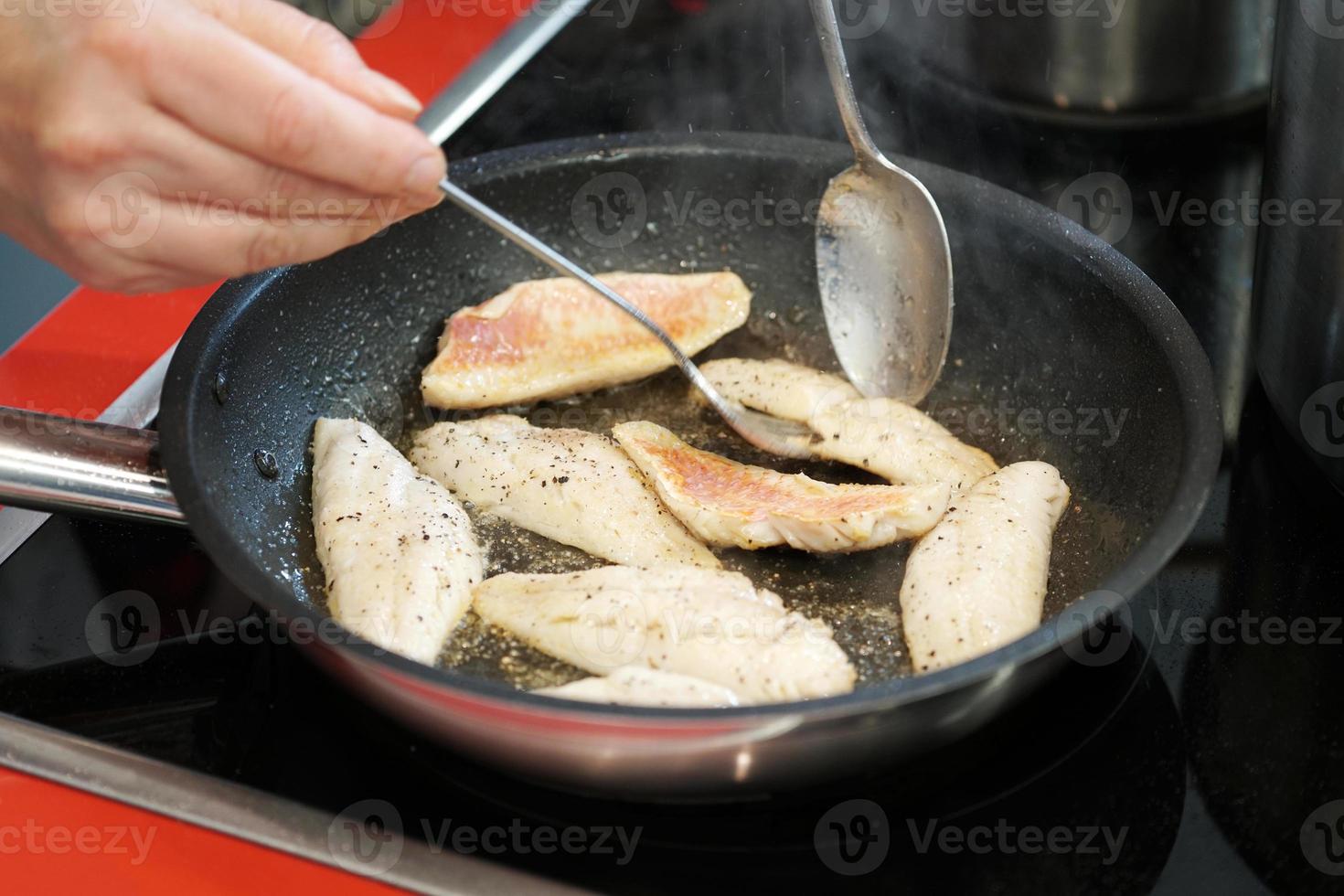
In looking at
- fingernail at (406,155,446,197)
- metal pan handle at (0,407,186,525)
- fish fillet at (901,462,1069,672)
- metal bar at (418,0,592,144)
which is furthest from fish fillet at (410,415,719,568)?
metal bar at (418,0,592,144)

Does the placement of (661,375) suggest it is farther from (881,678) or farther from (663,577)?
(881,678)

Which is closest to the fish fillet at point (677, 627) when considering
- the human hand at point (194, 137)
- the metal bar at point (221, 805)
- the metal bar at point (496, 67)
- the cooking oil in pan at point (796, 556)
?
the cooking oil in pan at point (796, 556)

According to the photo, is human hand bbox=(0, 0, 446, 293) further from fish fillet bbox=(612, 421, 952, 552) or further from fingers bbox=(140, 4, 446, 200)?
fish fillet bbox=(612, 421, 952, 552)

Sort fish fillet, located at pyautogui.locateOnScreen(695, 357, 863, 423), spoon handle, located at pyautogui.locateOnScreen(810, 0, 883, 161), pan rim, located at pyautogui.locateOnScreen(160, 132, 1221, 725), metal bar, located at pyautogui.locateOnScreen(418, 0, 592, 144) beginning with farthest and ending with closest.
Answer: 1. metal bar, located at pyautogui.locateOnScreen(418, 0, 592, 144)
2. fish fillet, located at pyautogui.locateOnScreen(695, 357, 863, 423)
3. spoon handle, located at pyautogui.locateOnScreen(810, 0, 883, 161)
4. pan rim, located at pyautogui.locateOnScreen(160, 132, 1221, 725)

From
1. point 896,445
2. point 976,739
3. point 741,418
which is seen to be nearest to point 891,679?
point 976,739

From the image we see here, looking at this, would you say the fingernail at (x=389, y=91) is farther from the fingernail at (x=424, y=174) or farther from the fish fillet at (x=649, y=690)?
the fish fillet at (x=649, y=690)

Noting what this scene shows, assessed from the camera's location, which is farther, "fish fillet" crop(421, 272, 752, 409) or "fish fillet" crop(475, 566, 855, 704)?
"fish fillet" crop(421, 272, 752, 409)

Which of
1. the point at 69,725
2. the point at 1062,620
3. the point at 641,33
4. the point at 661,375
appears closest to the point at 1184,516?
the point at 1062,620

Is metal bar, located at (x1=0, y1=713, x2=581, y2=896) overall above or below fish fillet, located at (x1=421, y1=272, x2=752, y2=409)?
below
